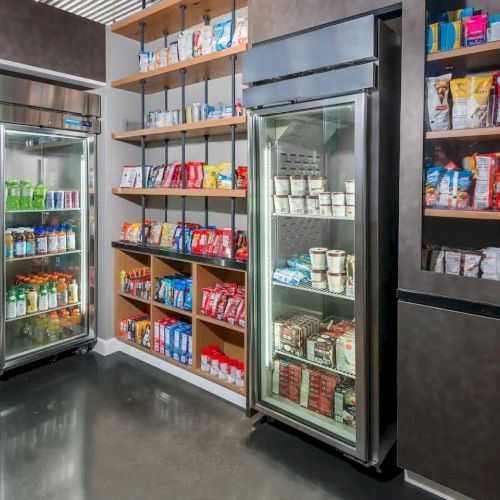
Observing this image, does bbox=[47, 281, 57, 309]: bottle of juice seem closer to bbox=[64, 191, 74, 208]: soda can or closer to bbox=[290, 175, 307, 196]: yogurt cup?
bbox=[64, 191, 74, 208]: soda can

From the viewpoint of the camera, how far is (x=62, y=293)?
3.85 metres

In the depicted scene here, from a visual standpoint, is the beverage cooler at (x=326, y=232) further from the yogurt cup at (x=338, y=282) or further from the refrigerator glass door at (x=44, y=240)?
the refrigerator glass door at (x=44, y=240)

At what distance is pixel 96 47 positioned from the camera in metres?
3.60

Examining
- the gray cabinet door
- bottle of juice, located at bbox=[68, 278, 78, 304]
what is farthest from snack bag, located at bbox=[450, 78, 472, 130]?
bottle of juice, located at bbox=[68, 278, 78, 304]

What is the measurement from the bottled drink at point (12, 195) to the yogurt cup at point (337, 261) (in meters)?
2.52

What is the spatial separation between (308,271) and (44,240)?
7.73ft

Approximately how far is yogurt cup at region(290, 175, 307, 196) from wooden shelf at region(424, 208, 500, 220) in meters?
0.72

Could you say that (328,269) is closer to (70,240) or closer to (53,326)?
(70,240)

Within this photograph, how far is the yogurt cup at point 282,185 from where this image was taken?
2514mm

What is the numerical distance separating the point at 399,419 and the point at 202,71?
105 inches

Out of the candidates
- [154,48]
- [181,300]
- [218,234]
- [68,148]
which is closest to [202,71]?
[154,48]

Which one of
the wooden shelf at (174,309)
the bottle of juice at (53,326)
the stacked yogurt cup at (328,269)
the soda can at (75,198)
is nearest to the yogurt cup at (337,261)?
the stacked yogurt cup at (328,269)

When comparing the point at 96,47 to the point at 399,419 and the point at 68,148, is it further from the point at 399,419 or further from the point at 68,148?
the point at 399,419

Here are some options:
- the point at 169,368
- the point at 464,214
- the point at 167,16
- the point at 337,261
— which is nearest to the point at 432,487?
the point at 337,261
